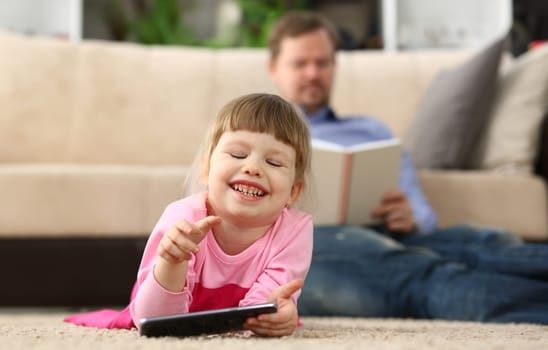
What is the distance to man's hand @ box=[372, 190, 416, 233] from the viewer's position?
1743 millimetres

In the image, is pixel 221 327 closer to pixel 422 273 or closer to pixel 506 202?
pixel 422 273

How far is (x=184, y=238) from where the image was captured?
2.69 feet

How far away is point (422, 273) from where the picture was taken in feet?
4.77

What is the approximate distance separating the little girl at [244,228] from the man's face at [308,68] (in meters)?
1.07

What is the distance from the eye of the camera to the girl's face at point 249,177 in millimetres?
895

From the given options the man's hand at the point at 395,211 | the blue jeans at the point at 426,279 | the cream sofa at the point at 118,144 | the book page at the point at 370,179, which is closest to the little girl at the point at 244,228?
the blue jeans at the point at 426,279

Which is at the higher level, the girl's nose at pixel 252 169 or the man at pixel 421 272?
the girl's nose at pixel 252 169

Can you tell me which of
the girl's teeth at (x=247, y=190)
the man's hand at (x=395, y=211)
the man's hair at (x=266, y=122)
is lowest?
the man's hand at (x=395, y=211)

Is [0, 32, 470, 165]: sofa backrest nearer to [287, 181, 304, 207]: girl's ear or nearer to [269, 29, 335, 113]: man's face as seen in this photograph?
[269, 29, 335, 113]: man's face

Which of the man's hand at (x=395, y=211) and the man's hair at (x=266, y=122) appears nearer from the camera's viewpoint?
the man's hair at (x=266, y=122)

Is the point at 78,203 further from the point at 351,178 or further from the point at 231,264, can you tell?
the point at 231,264

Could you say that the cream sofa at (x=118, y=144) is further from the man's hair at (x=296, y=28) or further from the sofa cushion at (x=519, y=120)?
the man's hair at (x=296, y=28)

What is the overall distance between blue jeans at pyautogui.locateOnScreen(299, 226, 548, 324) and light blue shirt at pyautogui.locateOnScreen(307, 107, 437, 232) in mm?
251

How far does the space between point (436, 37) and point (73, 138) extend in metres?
2.38
